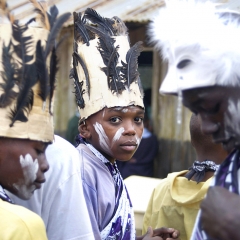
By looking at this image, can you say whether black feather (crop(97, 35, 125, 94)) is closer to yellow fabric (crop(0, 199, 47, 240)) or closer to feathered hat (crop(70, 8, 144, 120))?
feathered hat (crop(70, 8, 144, 120))

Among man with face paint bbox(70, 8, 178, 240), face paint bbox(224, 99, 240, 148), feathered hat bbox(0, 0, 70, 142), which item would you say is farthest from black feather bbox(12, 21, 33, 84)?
man with face paint bbox(70, 8, 178, 240)

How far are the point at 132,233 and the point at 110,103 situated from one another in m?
0.70

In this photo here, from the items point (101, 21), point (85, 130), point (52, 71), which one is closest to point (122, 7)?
point (101, 21)

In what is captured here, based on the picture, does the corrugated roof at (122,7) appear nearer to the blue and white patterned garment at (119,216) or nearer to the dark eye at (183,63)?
the blue and white patterned garment at (119,216)

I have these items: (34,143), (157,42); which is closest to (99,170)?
(34,143)

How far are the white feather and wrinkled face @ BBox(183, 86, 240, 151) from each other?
0.04 meters

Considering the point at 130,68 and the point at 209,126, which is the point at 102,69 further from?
the point at 209,126

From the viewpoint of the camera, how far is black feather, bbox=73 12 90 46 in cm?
309

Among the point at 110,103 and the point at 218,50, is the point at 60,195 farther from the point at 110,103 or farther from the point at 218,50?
the point at 218,50

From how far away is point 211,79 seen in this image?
5.45ft

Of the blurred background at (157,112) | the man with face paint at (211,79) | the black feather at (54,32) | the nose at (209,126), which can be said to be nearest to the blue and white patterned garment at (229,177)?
the man with face paint at (211,79)

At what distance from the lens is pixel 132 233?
286cm

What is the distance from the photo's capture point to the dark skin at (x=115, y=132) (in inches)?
116

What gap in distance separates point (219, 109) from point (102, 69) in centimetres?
142
